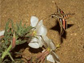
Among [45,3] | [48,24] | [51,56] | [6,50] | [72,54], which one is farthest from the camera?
[45,3]

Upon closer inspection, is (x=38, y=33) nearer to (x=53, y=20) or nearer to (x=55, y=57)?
(x=55, y=57)

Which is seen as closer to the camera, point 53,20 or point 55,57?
point 55,57

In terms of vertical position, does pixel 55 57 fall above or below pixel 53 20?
below

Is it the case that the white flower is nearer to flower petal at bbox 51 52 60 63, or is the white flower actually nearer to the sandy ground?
flower petal at bbox 51 52 60 63

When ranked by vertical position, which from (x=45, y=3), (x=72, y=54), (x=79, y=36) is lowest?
(x=72, y=54)

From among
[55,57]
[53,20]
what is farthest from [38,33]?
[53,20]

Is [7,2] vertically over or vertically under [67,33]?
over

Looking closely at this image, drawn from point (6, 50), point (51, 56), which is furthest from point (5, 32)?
point (51, 56)

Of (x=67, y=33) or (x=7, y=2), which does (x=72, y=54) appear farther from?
(x=7, y=2)

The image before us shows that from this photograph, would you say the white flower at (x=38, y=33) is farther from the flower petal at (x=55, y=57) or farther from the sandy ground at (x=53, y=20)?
the sandy ground at (x=53, y=20)
